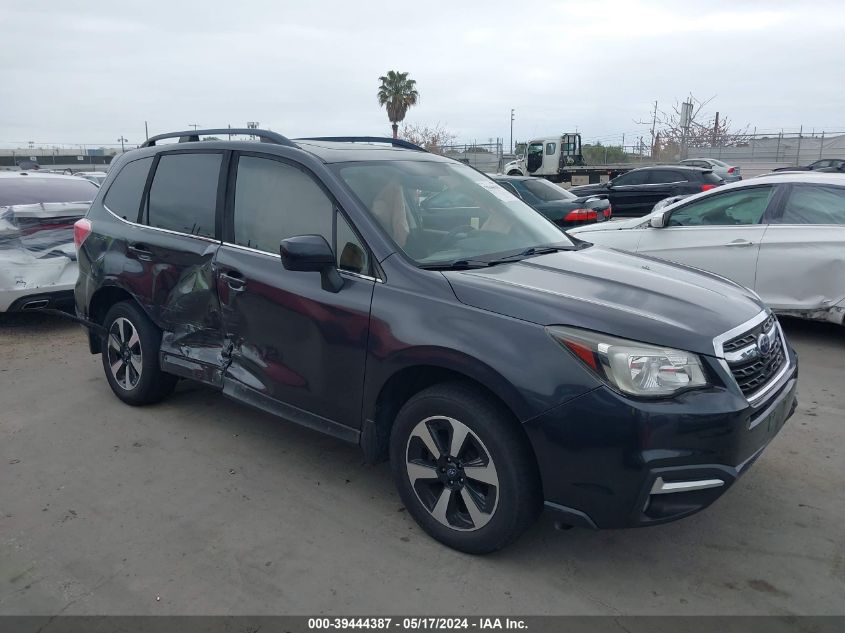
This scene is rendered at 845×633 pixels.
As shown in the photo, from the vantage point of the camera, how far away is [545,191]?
11938 millimetres

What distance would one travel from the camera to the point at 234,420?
4785mm

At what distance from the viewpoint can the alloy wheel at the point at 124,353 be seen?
15.7 ft

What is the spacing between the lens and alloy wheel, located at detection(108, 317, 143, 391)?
4.80m

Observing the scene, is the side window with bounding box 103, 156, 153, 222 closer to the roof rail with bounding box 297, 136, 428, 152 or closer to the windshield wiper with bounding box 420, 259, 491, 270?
the roof rail with bounding box 297, 136, 428, 152

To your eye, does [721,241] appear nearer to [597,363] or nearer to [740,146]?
[597,363]

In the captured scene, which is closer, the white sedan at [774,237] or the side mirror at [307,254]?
the side mirror at [307,254]

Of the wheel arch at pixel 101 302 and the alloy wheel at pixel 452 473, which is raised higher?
the wheel arch at pixel 101 302

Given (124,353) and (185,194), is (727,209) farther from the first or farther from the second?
(124,353)

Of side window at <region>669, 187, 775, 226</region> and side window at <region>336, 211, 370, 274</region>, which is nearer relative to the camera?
side window at <region>336, 211, 370, 274</region>

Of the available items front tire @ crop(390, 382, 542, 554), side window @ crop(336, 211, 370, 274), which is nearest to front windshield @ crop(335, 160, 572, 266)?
side window @ crop(336, 211, 370, 274)

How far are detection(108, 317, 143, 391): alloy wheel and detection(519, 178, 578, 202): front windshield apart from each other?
8.16m

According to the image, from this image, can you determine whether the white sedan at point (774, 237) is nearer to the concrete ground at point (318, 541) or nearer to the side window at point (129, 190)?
the concrete ground at point (318, 541)

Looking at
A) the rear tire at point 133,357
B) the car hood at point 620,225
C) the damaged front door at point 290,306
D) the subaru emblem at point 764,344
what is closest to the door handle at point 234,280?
the damaged front door at point 290,306

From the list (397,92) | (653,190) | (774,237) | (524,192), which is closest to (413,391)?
(774,237)
